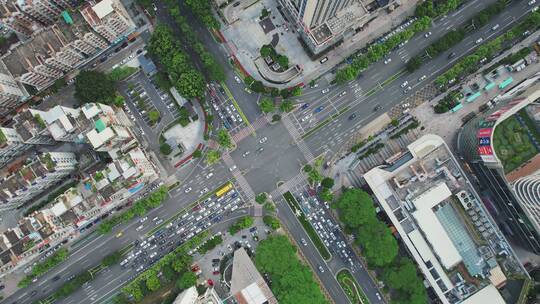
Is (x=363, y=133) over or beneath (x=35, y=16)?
beneath

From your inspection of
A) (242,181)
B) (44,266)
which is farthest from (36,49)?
(242,181)

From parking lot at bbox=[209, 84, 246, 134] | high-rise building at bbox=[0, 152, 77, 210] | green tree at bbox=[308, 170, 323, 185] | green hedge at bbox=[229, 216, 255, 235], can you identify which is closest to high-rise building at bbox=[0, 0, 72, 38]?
high-rise building at bbox=[0, 152, 77, 210]

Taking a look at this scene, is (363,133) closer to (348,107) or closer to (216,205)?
(348,107)

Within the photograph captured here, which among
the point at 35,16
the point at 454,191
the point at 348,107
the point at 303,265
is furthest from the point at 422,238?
the point at 35,16

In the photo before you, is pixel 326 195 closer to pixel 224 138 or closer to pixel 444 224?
pixel 444 224

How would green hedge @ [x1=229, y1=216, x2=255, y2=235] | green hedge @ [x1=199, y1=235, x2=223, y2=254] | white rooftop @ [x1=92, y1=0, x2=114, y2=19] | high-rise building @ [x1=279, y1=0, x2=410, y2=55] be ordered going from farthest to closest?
green hedge @ [x1=199, y1=235, x2=223, y2=254], green hedge @ [x1=229, y1=216, x2=255, y2=235], high-rise building @ [x1=279, y1=0, x2=410, y2=55], white rooftop @ [x1=92, y1=0, x2=114, y2=19]

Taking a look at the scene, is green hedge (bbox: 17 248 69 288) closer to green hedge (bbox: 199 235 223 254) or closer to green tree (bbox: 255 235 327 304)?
green hedge (bbox: 199 235 223 254)
